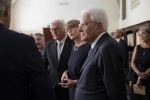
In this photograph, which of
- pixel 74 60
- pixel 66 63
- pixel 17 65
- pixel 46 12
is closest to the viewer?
pixel 17 65

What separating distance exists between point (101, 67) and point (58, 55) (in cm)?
104

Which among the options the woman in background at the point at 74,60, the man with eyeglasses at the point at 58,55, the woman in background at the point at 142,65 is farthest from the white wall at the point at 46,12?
the woman in background at the point at 74,60

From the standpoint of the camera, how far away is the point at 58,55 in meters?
2.52

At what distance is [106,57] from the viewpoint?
1.55m

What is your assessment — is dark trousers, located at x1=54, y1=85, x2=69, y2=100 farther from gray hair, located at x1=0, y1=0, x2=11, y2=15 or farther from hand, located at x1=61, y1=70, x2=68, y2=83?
gray hair, located at x1=0, y1=0, x2=11, y2=15

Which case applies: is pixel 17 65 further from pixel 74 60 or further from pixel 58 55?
pixel 58 55

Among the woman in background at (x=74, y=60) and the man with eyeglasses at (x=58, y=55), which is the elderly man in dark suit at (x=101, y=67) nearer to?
the woman in background at (x=74, y=60)

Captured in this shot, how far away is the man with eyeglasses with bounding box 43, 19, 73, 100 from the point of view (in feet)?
8.13

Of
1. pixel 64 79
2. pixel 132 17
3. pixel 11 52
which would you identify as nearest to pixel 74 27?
pixel 64 79

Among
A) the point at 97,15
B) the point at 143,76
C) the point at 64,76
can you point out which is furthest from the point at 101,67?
the point at 143,76

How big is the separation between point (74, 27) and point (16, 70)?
1.40 m

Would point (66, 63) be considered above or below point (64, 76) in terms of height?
above

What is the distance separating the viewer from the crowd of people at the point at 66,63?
3.50 ft

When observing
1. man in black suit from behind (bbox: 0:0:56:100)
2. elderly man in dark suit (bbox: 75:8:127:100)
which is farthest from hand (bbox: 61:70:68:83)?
man in black suit from behind (bbox: 0:0:56:100)
